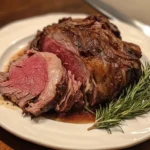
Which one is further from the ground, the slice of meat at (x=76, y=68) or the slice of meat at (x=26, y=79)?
the slice of meat at (x=76, y=68)

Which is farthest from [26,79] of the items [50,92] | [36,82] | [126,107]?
[126,107]

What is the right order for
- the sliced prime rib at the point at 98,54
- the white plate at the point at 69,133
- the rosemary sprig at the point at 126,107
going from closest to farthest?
the white plate at the point at 69,133 < the rosemary sprig at the point at 126,107 < the sliced prime rib at the point at 98,54

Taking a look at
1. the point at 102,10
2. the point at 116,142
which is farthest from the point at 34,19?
the point at 116,142

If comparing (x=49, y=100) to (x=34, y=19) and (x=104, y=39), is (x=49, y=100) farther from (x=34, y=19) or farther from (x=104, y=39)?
(x=34, y=19)

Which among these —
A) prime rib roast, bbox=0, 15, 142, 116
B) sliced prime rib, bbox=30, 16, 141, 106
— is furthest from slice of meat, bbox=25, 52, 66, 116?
sliced prime rib, bbox=30, 16, 141, 106

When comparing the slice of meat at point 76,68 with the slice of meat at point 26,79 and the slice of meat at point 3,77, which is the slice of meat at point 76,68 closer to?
the slice of meat at point 26,79

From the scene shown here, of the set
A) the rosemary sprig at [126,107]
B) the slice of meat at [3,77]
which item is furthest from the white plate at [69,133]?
the slice of meat at [3,77]
